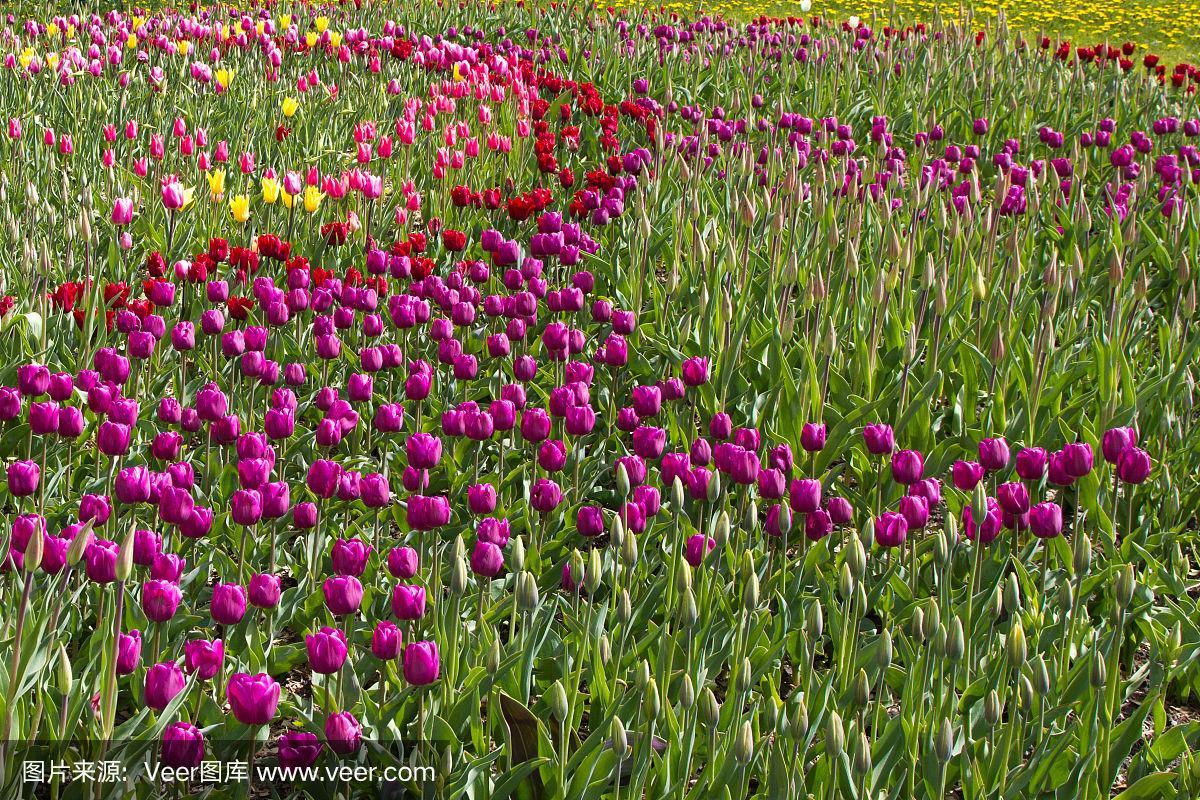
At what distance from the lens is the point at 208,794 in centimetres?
185

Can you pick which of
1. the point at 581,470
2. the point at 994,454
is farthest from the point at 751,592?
the point at 581,470

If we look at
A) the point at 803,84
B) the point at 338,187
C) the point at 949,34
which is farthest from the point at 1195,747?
the point at 949,34

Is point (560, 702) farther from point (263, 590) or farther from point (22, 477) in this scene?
point (22, 477)

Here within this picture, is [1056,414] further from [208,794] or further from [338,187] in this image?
[338,187]

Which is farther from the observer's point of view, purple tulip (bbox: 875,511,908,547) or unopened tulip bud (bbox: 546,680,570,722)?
purple tulip (bbox: 875,511,908,547)

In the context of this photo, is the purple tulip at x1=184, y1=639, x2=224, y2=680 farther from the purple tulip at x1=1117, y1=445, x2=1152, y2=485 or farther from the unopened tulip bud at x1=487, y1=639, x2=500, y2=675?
the purple tulip at x1=1117, y1=445, x2=1152, y2=485

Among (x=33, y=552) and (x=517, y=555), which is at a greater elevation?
(x=33, y=552)

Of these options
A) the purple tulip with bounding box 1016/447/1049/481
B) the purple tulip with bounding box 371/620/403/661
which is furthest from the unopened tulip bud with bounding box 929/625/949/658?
the purple tulip with bounding box 371/620/403/661

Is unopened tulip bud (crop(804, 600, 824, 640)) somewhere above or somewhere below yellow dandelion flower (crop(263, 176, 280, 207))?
below

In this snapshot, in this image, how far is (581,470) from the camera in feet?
10.3

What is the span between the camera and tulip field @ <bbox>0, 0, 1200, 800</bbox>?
75.4 inches

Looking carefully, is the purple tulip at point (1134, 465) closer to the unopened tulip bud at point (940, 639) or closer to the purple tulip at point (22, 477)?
the unopened tulip bud at point (940, 639)

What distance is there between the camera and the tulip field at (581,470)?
1915 millimetres

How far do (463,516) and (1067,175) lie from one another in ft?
11.3
